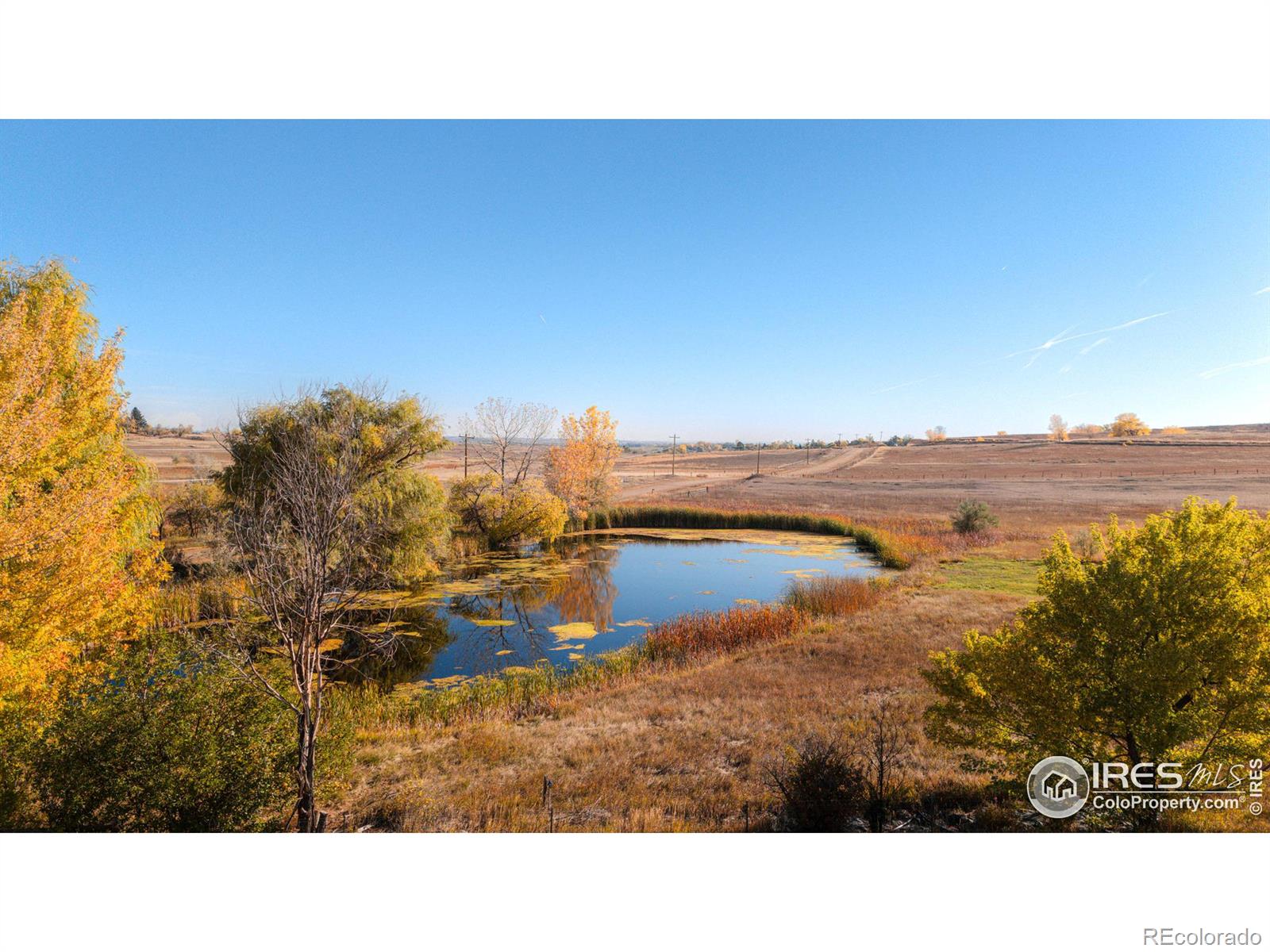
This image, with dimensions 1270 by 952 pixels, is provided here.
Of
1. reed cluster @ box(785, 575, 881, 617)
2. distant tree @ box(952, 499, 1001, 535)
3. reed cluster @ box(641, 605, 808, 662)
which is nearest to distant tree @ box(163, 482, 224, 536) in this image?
reed cluster @ box(641, 605, 808, 662)

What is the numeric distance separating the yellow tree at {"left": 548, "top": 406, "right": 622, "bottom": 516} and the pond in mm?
2903

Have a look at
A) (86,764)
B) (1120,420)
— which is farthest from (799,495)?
(86,764)

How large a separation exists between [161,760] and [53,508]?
3.00m

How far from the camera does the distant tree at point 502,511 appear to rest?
→ 74.7ft

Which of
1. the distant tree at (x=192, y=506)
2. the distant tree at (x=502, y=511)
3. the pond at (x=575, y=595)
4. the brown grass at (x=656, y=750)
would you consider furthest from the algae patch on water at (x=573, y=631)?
the distant tree at (x=192, y=506)

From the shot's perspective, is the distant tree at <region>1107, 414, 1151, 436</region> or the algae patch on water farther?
the distant tree at <region>1107, 414, 1151, 436</region>

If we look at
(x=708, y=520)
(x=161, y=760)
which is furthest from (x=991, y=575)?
(x=161, y=760)

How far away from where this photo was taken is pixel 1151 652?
3139mm

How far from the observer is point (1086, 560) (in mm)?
3523

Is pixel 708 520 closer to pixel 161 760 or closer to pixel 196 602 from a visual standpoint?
pixel 196 602

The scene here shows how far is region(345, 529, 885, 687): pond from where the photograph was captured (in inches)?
444

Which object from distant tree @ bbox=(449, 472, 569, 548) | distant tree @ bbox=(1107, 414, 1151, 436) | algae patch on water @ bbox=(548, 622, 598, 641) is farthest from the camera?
distant tree @ bbox=(449, 472, 569, 548)

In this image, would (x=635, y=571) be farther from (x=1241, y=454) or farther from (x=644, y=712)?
(x=1241, y=454)

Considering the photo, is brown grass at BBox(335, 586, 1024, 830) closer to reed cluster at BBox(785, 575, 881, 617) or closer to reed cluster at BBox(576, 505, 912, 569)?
reed cluster at BBox(785, 575, 881, 617)
